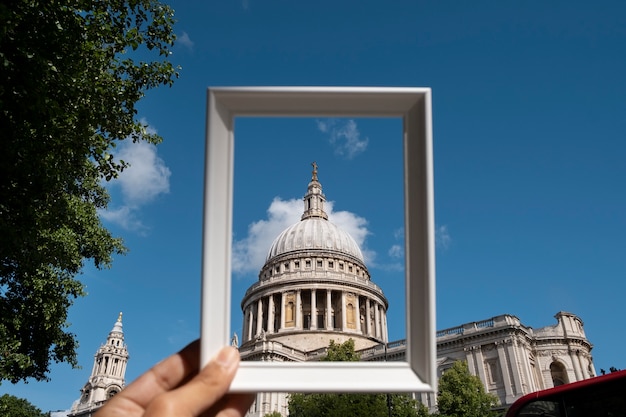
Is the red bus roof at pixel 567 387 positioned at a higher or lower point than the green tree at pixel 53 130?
lower

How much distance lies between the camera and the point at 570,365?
49.9m

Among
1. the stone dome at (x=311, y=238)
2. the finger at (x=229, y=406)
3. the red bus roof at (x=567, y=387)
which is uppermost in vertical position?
the stone dome at (x=311, y=238)

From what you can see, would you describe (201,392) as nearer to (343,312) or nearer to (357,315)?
(343,312)

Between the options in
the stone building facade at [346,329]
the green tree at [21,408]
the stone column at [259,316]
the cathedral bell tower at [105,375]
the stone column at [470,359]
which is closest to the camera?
the stone building facade at [346,329]

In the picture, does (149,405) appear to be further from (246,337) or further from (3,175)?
(246,337)

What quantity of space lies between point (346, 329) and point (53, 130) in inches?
2353

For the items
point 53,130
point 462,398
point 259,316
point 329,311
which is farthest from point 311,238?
point 53,130

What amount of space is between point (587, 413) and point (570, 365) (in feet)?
152

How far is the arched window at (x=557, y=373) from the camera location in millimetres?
50281

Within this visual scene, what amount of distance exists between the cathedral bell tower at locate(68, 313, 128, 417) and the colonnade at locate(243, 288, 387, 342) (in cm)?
3921

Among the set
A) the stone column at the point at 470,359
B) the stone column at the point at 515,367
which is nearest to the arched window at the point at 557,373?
the stone column at the point at 515,367

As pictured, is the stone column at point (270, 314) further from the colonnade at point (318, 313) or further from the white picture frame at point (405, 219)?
the white picture frame at point (405, 219)

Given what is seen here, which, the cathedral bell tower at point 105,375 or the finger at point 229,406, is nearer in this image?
the finger at point 229,406

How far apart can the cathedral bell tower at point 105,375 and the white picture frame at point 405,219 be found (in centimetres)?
9987
